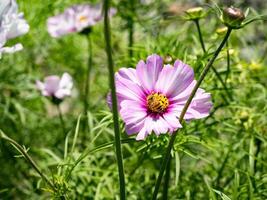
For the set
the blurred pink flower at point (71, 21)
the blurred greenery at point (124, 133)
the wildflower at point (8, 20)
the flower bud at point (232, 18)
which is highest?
the blurred pink flower at point (71, 21)

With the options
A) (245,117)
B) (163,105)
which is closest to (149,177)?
(245,117)

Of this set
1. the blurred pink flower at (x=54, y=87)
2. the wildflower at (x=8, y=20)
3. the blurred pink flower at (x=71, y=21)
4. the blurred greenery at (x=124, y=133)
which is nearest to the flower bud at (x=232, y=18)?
the blurred greenery at (x=124, y=133)

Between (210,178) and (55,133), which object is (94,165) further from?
(55,133)

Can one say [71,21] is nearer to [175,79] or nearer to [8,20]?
[8,20]

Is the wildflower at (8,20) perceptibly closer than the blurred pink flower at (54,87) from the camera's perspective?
Yes

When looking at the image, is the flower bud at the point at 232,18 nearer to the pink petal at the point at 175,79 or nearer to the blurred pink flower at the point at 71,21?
the pink petal at the point at 175,79

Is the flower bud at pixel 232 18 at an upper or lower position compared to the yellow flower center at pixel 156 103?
upper

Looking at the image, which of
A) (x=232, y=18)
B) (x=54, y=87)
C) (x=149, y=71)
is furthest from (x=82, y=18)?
(x=232, y=18)
